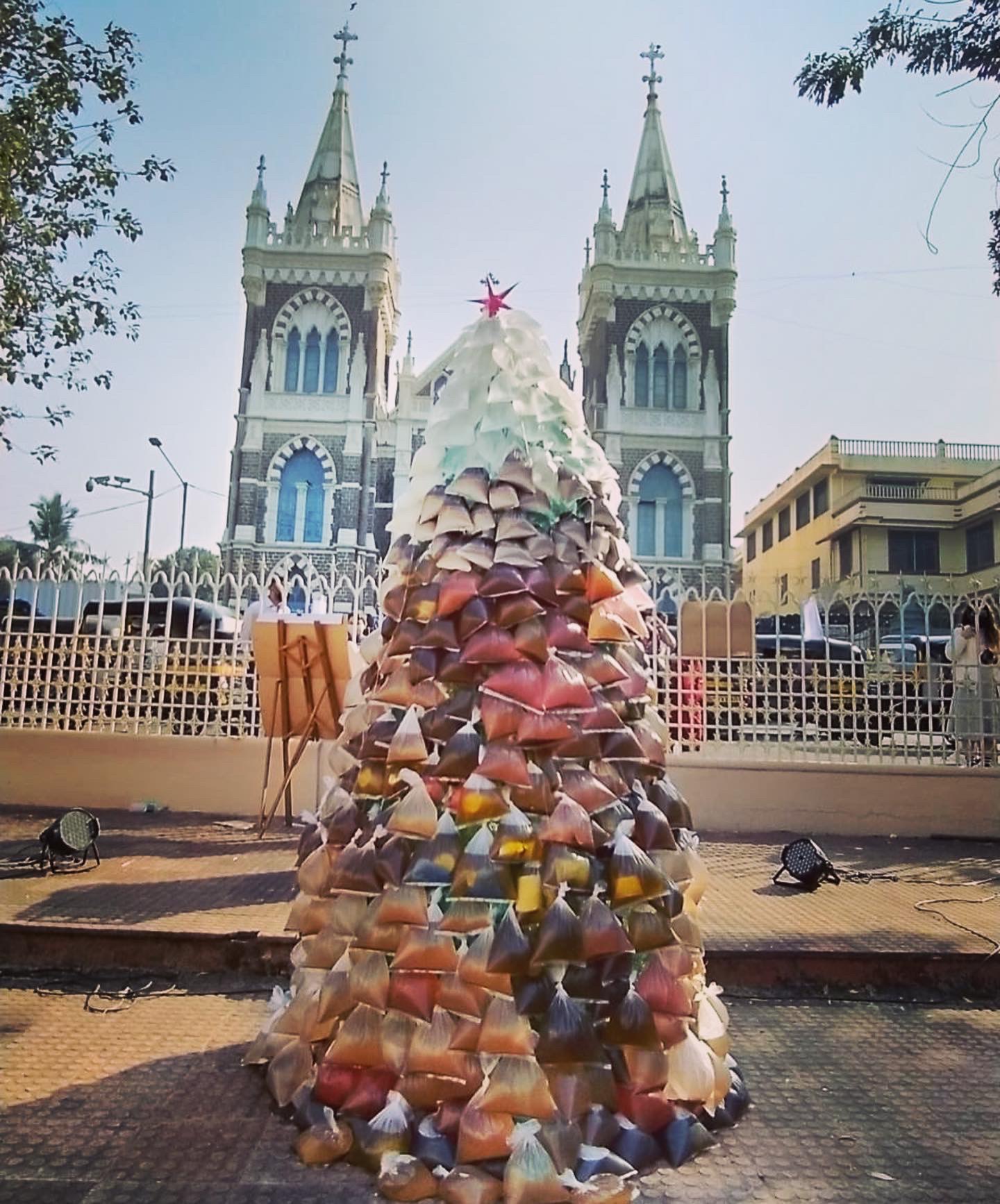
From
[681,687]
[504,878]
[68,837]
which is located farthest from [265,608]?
[504,878]

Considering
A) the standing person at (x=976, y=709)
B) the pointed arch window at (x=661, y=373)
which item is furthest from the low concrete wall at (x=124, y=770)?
the pointed arch window at (x=661, y=373)

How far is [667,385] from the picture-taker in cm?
3192

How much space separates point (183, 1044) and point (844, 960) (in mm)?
2626

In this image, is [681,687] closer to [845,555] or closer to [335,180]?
[845,555]

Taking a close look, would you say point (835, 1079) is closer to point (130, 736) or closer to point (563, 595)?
point (563, 595)

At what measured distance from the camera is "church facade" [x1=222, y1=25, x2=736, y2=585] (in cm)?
2994

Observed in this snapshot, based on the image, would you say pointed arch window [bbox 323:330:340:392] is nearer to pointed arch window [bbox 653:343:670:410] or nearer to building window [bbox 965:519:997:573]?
pointed arch window [bbox 653:343:670:410]

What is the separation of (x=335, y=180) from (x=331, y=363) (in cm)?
815

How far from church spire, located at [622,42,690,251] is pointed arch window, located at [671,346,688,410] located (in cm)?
448

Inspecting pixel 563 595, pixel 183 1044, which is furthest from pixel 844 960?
pixel 183 1044

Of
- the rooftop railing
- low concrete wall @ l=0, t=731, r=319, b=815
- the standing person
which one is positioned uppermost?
the rooftop railing

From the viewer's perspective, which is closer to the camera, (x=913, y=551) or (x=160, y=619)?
(x=160, y=619)

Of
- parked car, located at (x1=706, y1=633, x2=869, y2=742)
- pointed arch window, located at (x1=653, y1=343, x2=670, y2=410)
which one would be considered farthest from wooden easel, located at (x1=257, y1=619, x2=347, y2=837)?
pointed arch window, located at (x1=653, y1=343, x2=670, y2=410)

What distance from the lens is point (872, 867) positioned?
5555 mm
